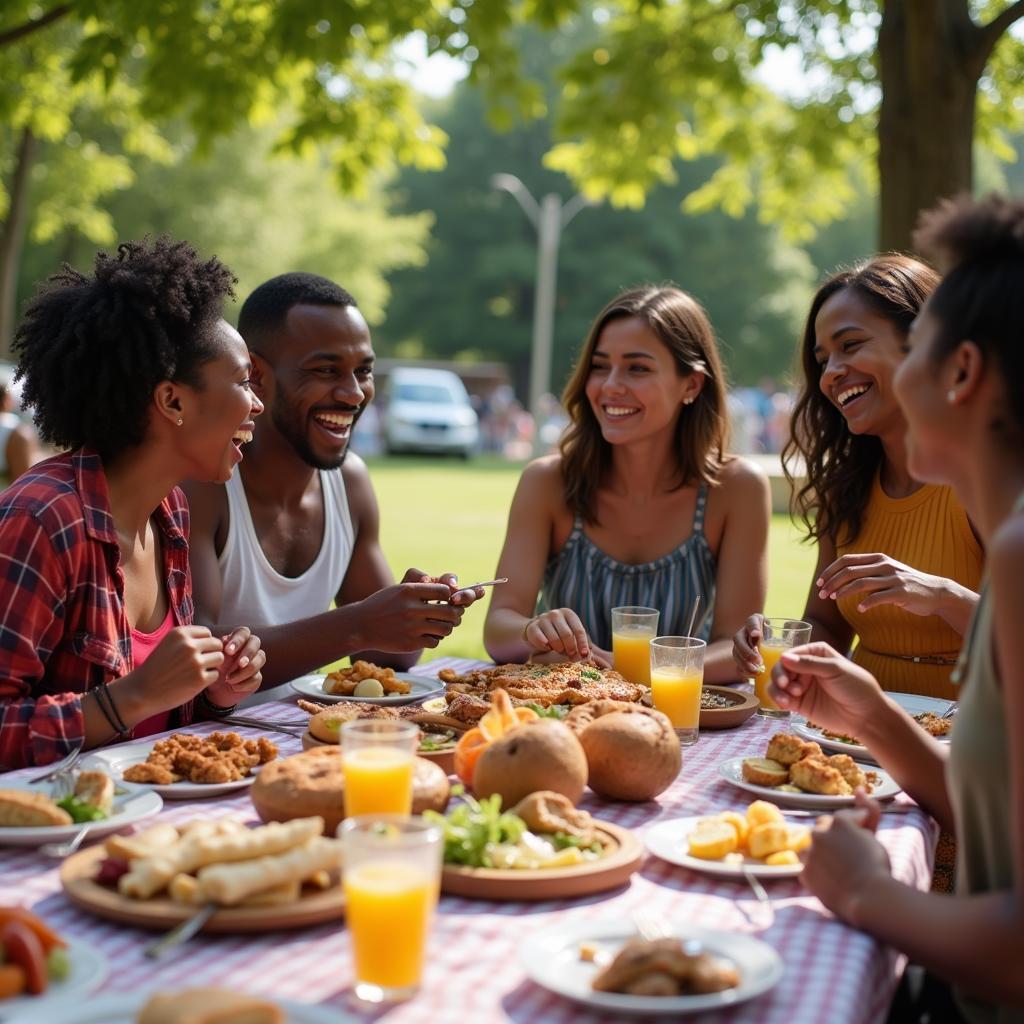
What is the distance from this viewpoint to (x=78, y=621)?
2939mm

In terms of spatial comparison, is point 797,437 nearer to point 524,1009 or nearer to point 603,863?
point 603,863

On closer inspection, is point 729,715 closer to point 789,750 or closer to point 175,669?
point 789,750

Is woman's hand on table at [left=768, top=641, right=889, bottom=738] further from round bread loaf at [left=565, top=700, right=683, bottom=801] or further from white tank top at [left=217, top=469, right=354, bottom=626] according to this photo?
white tank top at [left=217, top=469, right=354, bottom=626]

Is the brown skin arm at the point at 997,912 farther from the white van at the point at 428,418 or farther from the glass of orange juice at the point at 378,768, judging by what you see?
the white van at the point at 428,418

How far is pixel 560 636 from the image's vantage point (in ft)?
11.8

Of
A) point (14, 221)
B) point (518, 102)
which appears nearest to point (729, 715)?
point (518, 102)

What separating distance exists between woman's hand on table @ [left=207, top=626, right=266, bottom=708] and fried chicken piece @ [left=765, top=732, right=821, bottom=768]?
126 centimetres

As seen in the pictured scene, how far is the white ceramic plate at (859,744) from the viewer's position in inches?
117

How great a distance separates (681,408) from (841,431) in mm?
678

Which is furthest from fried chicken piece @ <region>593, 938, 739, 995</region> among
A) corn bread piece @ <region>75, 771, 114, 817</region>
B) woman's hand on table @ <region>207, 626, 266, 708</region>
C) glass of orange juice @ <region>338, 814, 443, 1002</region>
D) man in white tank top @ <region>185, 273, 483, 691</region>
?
man in white tank top @ <region>185, 273, 483, 691</region>

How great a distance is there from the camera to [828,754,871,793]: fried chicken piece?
267cm

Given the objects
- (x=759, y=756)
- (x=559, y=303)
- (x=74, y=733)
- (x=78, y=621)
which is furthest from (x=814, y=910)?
(x=559, y=303)

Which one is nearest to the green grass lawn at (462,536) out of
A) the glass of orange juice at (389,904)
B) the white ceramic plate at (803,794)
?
the white ceramic plate at (803,794)

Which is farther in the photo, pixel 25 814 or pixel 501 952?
pixel 25 814
